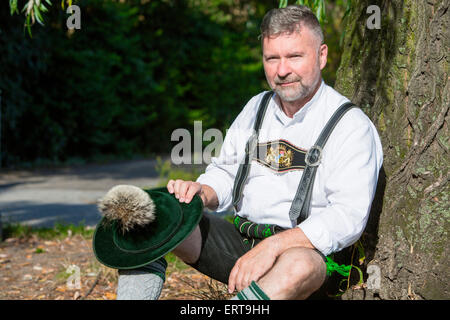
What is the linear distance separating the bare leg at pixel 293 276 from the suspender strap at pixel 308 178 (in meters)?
0.28

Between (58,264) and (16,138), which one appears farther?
(16,138)

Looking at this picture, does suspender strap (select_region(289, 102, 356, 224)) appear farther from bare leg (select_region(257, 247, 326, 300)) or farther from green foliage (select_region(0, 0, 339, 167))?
green foliage (select_region(0, 0, 339, 167))

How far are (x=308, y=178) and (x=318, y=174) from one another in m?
0.06

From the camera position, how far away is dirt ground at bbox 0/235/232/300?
12.9ft

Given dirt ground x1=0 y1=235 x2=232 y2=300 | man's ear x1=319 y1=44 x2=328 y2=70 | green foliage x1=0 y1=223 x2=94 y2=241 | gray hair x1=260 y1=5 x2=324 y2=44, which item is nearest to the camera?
gray hair x1=260 y1=5 x2=324 y2=44

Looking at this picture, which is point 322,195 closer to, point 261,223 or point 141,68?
point 261,223

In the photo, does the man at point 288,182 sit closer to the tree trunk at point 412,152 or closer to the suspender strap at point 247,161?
the suspender strap at point 247,161

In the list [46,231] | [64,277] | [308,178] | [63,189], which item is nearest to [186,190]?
[308,178]

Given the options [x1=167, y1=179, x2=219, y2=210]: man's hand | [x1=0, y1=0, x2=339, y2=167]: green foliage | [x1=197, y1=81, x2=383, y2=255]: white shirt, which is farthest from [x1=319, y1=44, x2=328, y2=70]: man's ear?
[x1=0, y1=0, x2=339, y2=167]: green foliage

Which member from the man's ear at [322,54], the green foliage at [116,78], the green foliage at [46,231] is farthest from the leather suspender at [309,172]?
the green foliage at [116,78]

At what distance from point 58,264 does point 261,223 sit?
2.61 meters

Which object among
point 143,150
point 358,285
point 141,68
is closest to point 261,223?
point 358,285

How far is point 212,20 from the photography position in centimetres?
1703

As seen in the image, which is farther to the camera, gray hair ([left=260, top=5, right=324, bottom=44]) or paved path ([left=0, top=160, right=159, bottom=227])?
paved path ([left=0, top=160, right=159, bottom=227])
